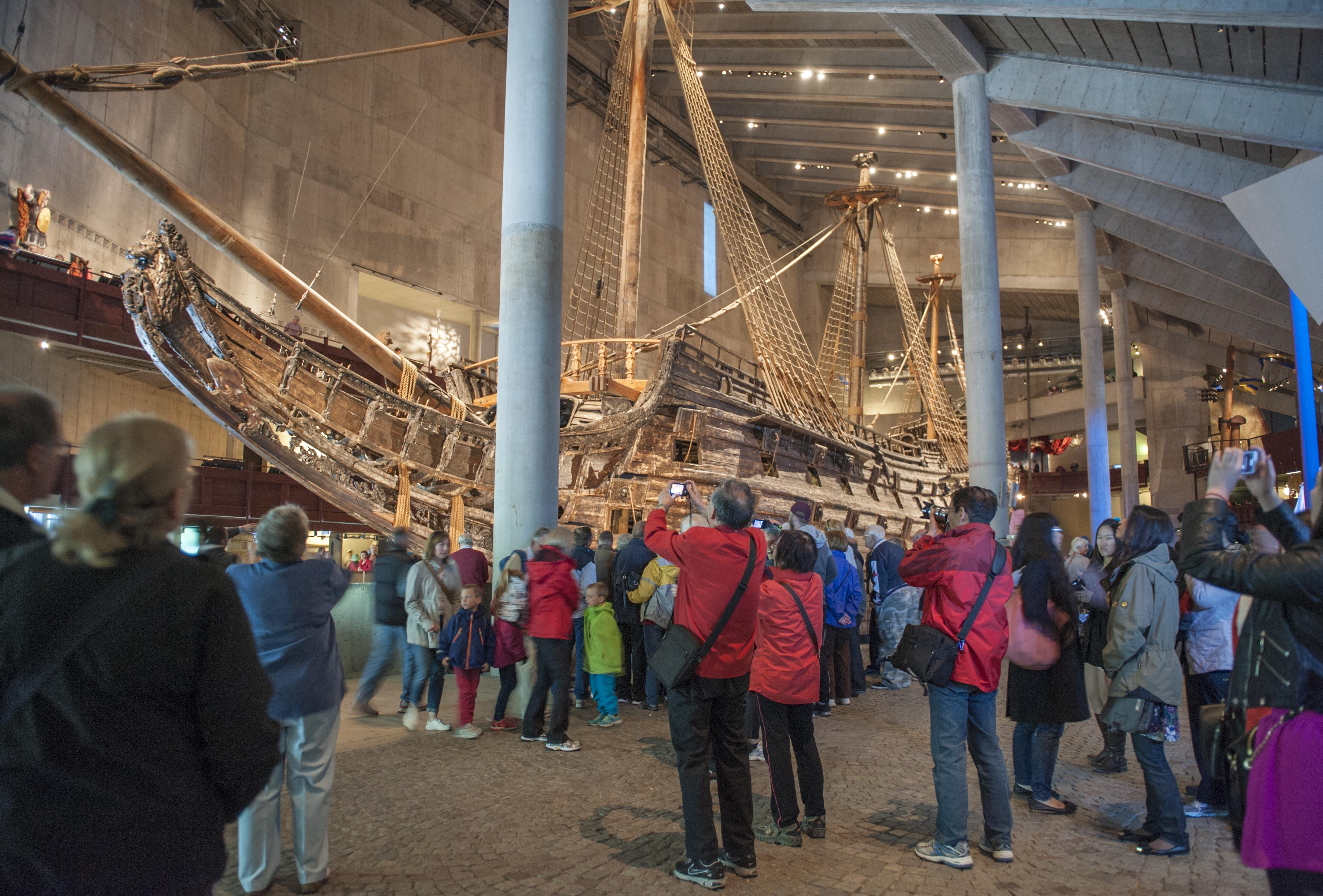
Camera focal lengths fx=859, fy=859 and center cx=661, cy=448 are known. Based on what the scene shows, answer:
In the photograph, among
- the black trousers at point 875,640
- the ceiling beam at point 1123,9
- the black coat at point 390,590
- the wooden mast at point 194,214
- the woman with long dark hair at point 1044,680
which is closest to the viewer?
the woman with long dark hair at point 1044,680

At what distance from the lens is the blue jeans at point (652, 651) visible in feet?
19.8

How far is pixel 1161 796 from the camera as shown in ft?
11.5

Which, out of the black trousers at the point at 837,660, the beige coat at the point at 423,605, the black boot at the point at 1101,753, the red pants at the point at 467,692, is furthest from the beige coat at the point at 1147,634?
the beige coat at the point at 423,605

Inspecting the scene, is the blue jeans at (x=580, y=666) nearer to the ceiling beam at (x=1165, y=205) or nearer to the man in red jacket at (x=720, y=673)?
the man in red jacket at (x=720, y=673)

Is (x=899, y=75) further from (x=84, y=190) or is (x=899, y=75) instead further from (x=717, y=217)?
(x=84, y=190)

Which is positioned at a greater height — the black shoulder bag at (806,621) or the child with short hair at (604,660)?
the black shoulder bag at (806,621)

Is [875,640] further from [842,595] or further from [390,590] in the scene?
[390,590]

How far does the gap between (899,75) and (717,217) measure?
889 centimetres

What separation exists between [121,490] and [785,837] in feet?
9.77

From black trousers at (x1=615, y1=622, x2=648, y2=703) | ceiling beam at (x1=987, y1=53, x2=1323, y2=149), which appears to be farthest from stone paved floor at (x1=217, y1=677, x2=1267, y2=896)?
ceiling beam at (x1=987, y1=53, x2=1323, y2=149)

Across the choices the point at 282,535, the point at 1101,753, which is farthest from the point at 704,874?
the point at 1101,753

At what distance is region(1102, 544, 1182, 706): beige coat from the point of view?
3.50m

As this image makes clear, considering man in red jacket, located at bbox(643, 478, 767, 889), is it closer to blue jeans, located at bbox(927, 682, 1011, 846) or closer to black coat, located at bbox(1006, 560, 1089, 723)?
blue jeans, located at bbox(927, 682, 1011, 846)

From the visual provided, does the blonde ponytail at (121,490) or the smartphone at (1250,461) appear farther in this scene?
the smartphone at (1250,461)
